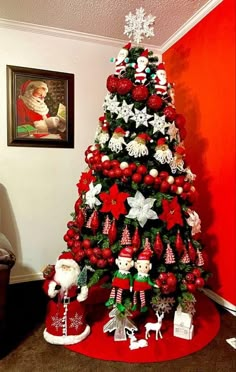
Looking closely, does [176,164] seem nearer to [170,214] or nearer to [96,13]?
[170,214]

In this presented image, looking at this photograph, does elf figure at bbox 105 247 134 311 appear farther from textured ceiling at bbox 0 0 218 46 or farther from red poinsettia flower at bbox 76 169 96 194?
textured ceiling at bbox 0 0 218 46

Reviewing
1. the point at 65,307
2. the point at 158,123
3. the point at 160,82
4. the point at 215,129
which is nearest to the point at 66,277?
the point at 65,307

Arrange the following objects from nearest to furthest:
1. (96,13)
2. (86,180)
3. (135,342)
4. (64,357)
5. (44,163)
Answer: (64,357) → (135,342) → (86,180) → (96,13) → (44,163)

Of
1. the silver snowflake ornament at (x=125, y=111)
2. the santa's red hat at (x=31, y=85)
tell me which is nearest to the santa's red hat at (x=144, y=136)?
the silver snowflake ornament at (x=125, y=111)

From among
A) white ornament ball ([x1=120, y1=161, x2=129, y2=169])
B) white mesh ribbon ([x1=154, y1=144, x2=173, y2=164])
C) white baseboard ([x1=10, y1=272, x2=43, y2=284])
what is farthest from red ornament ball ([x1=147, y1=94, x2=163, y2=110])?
white baseboard ([x1=10, y1=272, x2=43, y2=284])

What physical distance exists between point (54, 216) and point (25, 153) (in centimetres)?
63

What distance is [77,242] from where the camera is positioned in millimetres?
1851

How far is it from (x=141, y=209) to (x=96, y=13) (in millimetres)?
1671

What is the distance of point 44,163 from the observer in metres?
2.61

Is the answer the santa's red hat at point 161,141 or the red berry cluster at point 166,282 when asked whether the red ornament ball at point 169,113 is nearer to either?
the santa's red hat at point 161,141

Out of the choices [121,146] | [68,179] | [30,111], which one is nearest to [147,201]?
[121,146]

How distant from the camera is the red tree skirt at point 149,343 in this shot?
158 centimetres

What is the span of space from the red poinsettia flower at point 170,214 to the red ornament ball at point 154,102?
54 cm

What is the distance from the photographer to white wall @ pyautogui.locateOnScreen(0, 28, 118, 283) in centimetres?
249
